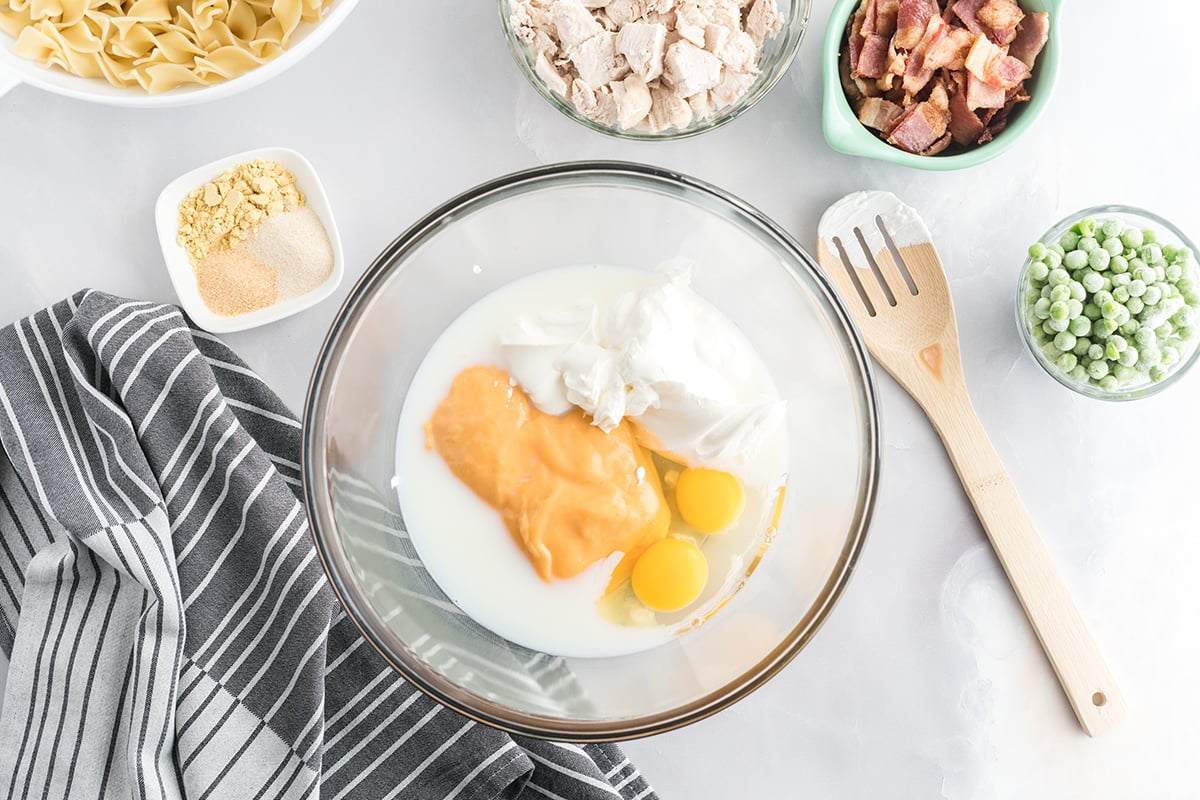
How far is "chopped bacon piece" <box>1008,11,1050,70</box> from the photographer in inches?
58.5

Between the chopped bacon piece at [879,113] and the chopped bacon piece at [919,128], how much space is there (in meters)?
0.02

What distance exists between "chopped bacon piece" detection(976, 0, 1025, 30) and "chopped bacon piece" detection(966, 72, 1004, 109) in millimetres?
103

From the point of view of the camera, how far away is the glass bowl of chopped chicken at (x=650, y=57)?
56.6 inches

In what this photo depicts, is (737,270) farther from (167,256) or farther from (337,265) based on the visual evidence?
(167,256)

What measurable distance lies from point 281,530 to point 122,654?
13.8 inches

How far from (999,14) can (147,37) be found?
1438 mm

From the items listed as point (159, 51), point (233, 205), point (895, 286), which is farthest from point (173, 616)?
point (895, 286)

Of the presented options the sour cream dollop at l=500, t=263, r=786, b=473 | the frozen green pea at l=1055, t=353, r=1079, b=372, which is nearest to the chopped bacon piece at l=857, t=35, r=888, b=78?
the sour cream dollop at l=500, t=263, r=786, b=473

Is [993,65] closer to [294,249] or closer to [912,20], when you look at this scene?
[912,20]

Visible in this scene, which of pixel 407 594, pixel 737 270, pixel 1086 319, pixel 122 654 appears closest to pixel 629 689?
pixel 407 594

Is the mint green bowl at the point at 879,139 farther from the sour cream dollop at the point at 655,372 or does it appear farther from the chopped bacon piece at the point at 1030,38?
the sour cream dollop at the point at 655,372

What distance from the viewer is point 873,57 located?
1.51m

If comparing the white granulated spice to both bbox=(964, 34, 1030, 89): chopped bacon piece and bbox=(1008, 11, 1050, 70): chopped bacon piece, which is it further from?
bbox=(1008, 11, 1050, 70): chopped bacon piece

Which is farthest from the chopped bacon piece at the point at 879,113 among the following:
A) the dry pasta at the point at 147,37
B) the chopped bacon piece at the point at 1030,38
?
the dry pasta at the point at 147,37
